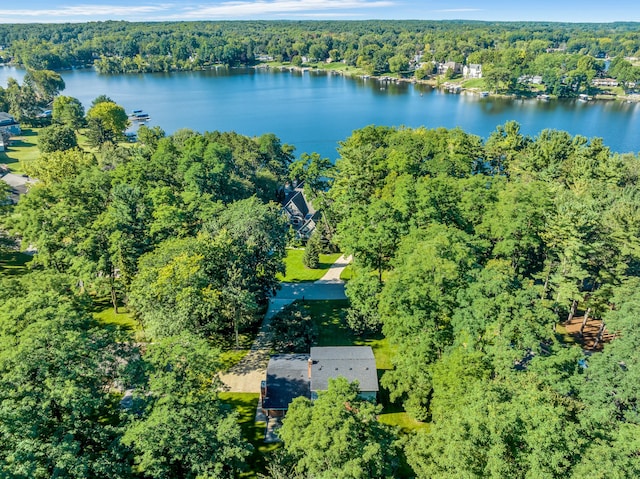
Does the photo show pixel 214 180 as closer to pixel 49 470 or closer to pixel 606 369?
pixel 49 470

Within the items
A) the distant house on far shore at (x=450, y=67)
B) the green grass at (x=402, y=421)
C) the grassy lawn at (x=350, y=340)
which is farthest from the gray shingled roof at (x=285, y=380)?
the distant house on far shore at (x=450, y=67)

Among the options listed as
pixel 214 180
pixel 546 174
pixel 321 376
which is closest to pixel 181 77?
pixel 214 180

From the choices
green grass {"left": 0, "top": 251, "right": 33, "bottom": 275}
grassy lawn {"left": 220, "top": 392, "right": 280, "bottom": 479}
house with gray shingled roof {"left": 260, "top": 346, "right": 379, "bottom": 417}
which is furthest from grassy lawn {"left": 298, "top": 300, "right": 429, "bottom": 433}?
green grass {"left": 0, "top": 251, "right": 33, "bottom": 275}

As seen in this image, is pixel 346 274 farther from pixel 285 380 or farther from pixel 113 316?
pixel 113 316

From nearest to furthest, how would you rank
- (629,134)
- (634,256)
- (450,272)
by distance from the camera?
(450,272), (634,256), (629,134)

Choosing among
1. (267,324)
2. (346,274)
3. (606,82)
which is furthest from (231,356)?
(606,82)

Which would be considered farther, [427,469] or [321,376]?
[321,376]
